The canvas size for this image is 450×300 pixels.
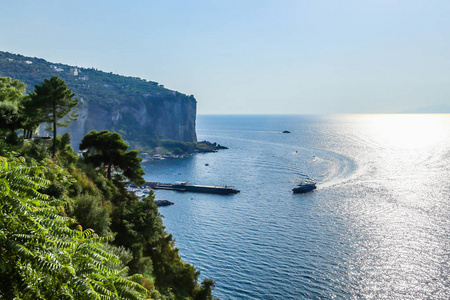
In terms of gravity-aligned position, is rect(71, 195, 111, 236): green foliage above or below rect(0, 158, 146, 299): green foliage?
below

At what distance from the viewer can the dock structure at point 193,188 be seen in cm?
10822

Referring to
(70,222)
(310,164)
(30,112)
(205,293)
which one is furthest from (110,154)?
(310,164)

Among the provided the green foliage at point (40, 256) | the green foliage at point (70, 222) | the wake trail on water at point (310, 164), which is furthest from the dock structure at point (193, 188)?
the green foliage at point (40, 256)

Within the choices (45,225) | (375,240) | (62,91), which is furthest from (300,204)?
(45,225)

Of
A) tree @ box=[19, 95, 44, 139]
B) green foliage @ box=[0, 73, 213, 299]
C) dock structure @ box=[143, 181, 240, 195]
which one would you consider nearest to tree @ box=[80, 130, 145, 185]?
green foliage @ box=[0, 73, 213, 299]

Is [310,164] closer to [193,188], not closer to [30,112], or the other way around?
[193,188]

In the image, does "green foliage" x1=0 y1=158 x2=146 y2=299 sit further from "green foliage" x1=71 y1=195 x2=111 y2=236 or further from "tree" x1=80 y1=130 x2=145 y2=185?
"tree" x1=80 y1=130 x2=145 y2=185

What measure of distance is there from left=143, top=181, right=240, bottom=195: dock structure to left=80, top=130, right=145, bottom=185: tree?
62.0 meters

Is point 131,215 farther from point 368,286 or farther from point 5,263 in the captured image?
point 368,286

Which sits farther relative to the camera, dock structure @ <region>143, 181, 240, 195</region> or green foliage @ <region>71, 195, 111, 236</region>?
dock structure @ <region>143, 181, 240, 195</region>

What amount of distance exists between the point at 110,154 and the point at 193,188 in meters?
68.9

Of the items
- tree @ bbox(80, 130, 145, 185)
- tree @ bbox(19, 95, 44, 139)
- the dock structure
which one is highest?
tree @ bbox(19, 95, 44, 139)

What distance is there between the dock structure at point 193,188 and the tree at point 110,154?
62008 millimetres

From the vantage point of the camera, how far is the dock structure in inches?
4261
